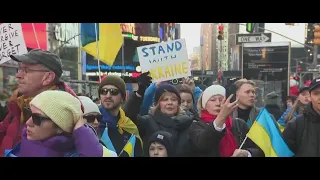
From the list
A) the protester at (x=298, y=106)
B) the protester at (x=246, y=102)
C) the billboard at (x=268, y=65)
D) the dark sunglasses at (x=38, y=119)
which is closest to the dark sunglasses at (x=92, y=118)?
the dark sunglasses at (x=38, y=119)

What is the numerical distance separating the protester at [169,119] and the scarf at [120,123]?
0.05 metres

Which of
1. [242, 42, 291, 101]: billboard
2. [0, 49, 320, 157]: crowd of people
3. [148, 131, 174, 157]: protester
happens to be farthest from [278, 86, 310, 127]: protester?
[148, 131, 174, 157]: protester

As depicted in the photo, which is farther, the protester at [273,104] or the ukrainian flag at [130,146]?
the ukrainian flag at [130,146]

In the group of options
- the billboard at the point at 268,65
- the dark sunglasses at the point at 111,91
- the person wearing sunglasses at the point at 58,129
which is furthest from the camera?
the dark sunglasses at the point at 111,91

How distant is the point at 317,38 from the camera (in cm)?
370

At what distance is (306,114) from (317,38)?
65cm

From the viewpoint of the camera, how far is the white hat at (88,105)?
3654 millimetres

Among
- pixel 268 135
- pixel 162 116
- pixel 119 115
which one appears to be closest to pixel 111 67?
pixel 119 115

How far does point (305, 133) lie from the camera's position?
364 centimetres

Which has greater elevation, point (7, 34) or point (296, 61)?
point (7, 34)

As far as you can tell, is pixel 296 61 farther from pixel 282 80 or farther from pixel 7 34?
pixel 7 34

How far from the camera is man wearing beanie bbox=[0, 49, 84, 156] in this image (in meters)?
3.62

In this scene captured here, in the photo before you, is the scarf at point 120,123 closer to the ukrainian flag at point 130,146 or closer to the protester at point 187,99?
the ukrainian flag at point 130,146
